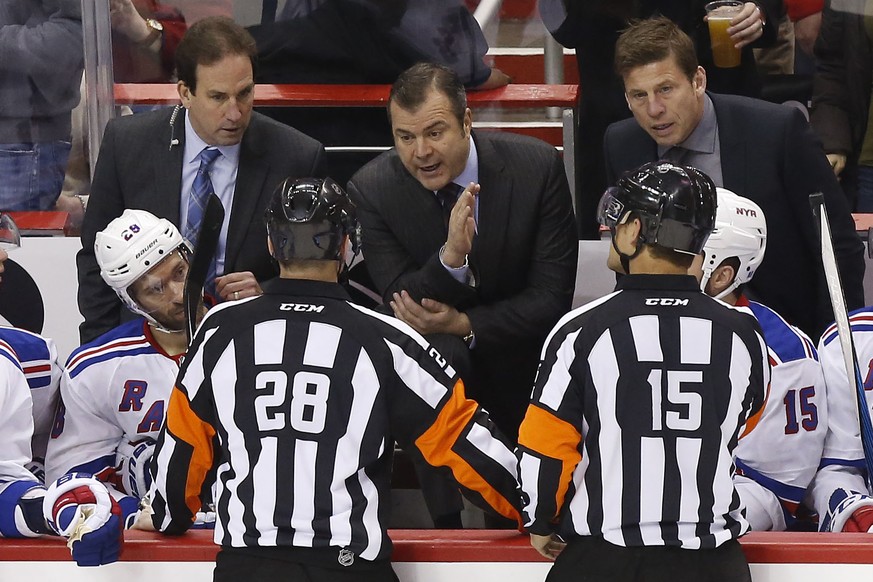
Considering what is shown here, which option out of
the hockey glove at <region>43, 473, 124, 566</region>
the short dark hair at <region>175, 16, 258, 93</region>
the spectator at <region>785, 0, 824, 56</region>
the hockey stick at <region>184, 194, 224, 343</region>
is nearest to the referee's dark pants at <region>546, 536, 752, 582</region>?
the hockey glove at <region>43, 473, 124, 566</region>

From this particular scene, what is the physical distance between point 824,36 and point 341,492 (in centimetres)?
258

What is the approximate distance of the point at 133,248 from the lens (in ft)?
9.53

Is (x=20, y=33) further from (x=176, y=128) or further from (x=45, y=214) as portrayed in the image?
(x=176, y=128)

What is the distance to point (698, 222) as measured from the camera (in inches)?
85.0

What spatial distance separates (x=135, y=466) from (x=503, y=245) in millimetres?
1061

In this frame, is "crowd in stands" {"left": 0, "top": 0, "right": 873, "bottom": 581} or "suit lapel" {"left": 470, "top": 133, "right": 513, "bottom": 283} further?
"suit lapel" {"left": 470, "top": 133, "right": 513, "bottom": 283}

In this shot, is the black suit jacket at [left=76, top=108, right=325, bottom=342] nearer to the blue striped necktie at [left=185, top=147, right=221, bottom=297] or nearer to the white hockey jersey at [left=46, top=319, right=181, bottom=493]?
the blue striped necktie at [left=185, top=147, right=221, bottom=297]

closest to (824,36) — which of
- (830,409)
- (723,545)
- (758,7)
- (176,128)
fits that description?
(758,7)

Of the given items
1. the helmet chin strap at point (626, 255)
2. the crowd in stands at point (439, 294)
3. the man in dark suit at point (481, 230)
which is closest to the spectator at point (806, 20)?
the crowd in stands at point (439, 294)

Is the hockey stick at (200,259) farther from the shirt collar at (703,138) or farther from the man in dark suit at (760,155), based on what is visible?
the shirt collar at (703,138)

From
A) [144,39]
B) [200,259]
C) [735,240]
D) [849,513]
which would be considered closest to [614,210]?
[735,240]

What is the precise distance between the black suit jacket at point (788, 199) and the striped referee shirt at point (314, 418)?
135cm

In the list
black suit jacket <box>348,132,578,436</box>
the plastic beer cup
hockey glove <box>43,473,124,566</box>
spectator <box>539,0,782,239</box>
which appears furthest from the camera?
spectator <box>539,0,782,239</box>

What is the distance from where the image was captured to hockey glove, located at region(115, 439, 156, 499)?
284 cm
